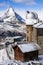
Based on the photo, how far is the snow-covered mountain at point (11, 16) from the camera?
10485 centimetres

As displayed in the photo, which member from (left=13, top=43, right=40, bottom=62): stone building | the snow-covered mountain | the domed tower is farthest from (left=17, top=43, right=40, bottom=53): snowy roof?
the snow-covered mountain

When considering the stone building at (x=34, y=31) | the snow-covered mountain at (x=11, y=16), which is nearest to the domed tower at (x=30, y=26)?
the stone building at (x=34, y=31)

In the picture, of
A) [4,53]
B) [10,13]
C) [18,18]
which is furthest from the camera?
[10,13]

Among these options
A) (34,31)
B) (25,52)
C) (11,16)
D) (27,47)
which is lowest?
(25,52)

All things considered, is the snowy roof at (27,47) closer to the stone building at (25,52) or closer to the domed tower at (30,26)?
the stone building at (25,52)

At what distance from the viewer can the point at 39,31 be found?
3019 cm

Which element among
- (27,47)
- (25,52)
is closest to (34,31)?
(27,47)

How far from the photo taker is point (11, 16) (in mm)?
109750

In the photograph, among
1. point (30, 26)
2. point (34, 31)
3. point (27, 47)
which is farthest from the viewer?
point (30, 26)

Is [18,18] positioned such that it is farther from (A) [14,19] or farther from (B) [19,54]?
(B) [19,54]

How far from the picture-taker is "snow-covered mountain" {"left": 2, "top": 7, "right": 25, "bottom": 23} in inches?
4128

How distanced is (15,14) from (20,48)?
291ft

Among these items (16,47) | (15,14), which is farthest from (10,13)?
(16,47)

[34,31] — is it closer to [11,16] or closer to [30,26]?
[30,26]
